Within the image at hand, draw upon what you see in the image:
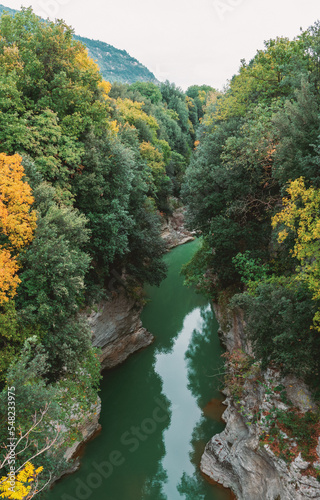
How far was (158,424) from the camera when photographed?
14.6m

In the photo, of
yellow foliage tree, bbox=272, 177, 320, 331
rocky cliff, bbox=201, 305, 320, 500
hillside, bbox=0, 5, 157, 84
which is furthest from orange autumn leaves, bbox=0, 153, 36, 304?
hillside, bbox=0, 5, 157, 84

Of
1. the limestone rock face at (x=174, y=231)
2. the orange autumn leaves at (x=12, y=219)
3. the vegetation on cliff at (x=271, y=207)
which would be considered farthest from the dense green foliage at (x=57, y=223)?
the limestone rock face at (x=174, y=231)

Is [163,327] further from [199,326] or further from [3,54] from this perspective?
[3,54]

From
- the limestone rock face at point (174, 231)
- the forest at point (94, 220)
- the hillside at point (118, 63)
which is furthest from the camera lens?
the hillside at point (118, 63)

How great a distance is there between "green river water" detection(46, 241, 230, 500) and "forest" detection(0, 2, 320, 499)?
245 centimetres

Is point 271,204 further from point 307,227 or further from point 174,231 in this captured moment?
point 174,231

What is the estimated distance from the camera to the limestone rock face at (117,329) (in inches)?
609

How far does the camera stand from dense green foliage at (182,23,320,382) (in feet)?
27.2

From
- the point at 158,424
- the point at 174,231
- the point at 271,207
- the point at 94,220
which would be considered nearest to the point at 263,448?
the point at 158,424

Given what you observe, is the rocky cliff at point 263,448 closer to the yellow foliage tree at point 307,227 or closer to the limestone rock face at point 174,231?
the yellow foliage tree at point 307,227

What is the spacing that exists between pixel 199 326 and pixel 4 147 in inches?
690

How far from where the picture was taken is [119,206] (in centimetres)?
1500

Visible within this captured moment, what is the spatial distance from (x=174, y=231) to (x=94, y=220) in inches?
985

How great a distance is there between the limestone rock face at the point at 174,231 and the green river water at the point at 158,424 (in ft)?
49.5
